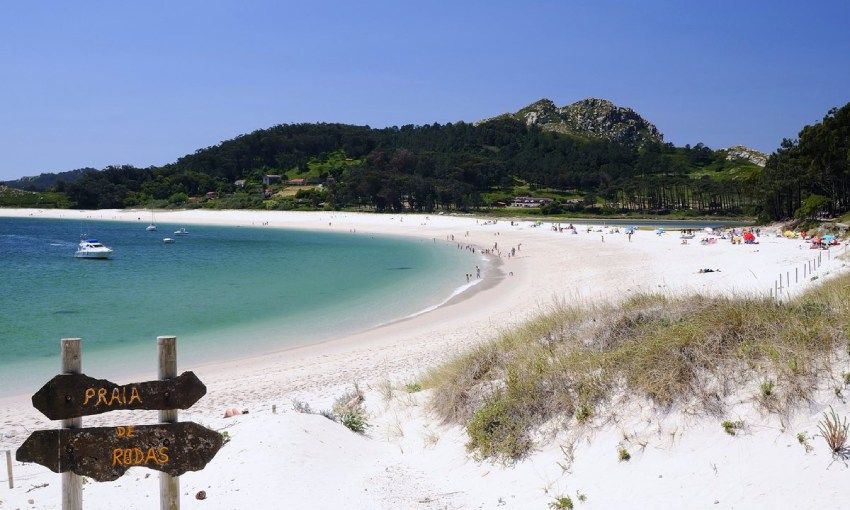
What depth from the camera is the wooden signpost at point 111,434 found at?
3.90 metres

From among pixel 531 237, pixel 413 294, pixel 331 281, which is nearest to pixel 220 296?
pixel 331 281

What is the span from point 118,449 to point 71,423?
360mm

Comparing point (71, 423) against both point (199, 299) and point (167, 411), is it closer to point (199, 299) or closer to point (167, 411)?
point (167, 411)

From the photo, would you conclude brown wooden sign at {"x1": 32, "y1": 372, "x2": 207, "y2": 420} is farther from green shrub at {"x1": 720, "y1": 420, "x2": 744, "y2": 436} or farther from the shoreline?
the shoreline

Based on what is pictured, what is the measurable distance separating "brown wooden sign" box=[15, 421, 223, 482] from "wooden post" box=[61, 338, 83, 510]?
6 cm

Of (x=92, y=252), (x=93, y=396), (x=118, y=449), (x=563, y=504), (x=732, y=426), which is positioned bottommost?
(x=563, y=504)

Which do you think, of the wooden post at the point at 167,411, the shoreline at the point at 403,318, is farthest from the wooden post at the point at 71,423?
the shoreline at the point at 403,318

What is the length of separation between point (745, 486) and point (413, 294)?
82.6ft

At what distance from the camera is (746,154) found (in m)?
165

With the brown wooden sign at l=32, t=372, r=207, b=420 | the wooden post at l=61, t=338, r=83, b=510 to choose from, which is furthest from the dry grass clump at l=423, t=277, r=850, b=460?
the wooden post at l=61, t=338, r=83, b=510

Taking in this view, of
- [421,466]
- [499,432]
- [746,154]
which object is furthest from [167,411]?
[746,154]

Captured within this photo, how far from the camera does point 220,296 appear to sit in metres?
29.6

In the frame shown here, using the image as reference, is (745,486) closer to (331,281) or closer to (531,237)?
(331,281)

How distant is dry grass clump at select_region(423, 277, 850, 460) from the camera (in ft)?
18.5
